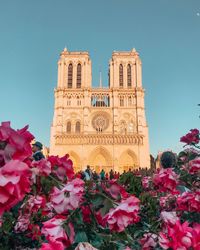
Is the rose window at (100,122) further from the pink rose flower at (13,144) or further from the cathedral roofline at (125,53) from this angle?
the pink rose flower at (13,144)

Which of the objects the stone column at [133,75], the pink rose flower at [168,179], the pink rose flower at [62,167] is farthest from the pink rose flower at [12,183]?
the stone column at [133,75]

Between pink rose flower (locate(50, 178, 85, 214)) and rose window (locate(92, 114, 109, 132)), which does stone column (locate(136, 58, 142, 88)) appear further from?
pink rose flower (locate(50, 178, 85, 214))

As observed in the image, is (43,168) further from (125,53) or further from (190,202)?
(125,53)

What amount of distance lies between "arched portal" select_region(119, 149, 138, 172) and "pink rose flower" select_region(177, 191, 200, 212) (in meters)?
36.2

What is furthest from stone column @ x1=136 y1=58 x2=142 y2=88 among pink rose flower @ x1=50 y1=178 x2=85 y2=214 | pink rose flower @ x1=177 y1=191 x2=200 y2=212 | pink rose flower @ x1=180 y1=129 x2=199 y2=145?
pink rose flower @ x1=50 y1=178 x2=85 y2=214

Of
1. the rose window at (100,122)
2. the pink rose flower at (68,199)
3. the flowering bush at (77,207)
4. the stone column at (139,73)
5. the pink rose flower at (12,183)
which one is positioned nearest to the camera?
the pink rose flower at (12,183)

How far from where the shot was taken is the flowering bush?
75 centimetres

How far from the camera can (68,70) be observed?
41.2 m

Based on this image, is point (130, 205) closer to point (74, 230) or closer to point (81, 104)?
point (74, 230)

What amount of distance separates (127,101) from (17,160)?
3981 centimetres

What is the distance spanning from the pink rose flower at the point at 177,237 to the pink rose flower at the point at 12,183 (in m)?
0.68

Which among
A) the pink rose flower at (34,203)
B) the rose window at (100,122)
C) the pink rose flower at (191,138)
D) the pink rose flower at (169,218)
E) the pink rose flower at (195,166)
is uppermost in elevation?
the rose window at (100,122)

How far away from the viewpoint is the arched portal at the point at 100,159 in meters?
37.8

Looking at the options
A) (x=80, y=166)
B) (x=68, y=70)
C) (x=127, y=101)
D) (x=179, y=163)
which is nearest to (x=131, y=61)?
(x=127, y=101)
